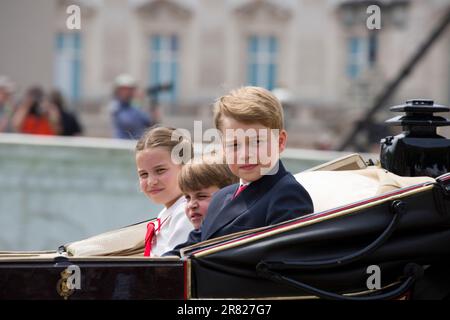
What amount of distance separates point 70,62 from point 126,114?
20697 millimetres

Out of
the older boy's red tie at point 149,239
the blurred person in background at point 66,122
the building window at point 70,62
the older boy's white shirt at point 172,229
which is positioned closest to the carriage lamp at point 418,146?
the older boy's white shirt at point 172,229

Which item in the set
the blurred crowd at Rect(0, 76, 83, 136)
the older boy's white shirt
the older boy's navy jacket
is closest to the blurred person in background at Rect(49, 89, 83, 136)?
the blurred crowd at Rect(0, 76, 83, 136)

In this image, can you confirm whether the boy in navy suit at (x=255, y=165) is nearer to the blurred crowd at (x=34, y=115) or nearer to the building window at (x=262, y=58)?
the blurred crowd at (x=34, y=115)

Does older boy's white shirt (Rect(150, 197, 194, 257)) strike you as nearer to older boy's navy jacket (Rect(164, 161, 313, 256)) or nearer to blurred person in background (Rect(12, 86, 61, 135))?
older boy's navy jacket (Rect(164, 161, 313, 256))

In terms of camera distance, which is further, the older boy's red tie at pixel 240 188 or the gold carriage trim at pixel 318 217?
the older boy's red tie at pixel 240 188

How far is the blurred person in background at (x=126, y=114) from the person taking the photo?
1009 cm

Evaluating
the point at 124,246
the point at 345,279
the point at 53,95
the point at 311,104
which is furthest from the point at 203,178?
the point at 311,104

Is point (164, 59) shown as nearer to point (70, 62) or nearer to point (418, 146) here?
point (70, 62)

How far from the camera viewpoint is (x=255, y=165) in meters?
4.02

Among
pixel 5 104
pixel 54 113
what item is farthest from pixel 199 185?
pixel 54 113

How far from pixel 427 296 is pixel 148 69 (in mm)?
27565

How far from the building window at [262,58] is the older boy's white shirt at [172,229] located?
26722mm

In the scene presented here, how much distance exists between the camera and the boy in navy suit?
393 cm

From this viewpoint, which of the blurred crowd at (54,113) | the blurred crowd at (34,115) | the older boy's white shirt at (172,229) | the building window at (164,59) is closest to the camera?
the older boy's white shirt at (172,229)
